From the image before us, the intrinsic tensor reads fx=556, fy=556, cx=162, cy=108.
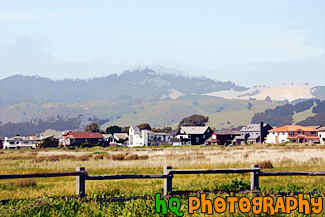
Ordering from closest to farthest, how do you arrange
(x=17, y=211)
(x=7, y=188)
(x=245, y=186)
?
(x=17, y=211) → (x=245, y=186) → (x=7, y=188)

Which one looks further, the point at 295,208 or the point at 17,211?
the point at 295,208

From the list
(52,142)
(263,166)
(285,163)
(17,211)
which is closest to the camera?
(17,211)

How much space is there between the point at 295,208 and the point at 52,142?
158841 mm

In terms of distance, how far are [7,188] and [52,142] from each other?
147 metres

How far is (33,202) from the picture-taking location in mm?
16766

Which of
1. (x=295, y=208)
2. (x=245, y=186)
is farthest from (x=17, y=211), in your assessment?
(x=245, y=186)

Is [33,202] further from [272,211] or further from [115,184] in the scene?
[115,184]

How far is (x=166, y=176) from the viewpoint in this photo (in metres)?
19.2

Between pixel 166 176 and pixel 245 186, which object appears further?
pixel 245 186

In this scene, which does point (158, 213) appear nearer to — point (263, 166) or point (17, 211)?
point (17, 211)

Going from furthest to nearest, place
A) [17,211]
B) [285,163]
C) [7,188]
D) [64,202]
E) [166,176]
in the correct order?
[285,163] < [7,188] < [166,176] < [64,202] < [17,211]

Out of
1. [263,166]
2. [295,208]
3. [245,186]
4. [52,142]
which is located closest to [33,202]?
[295,208]

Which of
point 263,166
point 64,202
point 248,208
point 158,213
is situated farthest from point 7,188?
point 263,166

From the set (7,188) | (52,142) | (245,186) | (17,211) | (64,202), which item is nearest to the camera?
(17,211)
